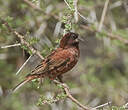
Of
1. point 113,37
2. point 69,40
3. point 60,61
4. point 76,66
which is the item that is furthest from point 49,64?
point 76,66

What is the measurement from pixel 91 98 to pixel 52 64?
3.06 metres

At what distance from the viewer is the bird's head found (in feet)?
14.1

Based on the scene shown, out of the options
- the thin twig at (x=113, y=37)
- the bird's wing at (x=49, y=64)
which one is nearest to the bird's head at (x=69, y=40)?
the bird's wing at (x=49, y=64)

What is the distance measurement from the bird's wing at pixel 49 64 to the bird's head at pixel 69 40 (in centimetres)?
16

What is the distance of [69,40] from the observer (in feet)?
14.4

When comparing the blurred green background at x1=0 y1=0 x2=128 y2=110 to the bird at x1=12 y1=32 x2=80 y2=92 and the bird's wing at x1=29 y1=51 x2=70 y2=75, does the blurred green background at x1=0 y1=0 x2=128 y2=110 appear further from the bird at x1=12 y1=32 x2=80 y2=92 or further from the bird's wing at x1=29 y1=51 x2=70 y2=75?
the bird's wing at x1=29 y1=51 x2=70 y2=75

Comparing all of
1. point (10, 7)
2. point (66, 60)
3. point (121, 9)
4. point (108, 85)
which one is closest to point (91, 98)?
point (108, 85)

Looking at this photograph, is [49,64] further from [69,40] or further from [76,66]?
[76,66]

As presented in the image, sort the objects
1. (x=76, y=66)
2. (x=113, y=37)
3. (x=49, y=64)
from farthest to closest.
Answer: (x=76, y=66)
(x=113, y=37)
(x=49, y=64)

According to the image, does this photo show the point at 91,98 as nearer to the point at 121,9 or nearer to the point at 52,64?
the point at 121,9

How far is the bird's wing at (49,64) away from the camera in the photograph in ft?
14.1

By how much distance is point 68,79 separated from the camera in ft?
23.2

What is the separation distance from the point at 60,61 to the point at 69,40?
287 mm

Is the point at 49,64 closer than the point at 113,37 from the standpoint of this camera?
Yes
